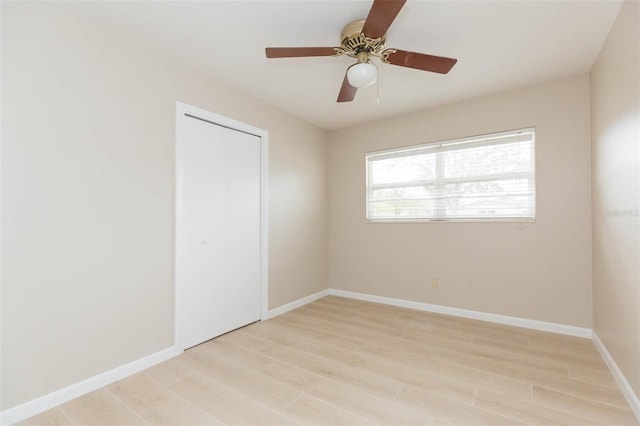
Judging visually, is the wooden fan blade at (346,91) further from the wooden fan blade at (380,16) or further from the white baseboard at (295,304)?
the white baseboard at (295,304)

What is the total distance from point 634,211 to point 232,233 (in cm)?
316

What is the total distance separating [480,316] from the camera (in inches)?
133

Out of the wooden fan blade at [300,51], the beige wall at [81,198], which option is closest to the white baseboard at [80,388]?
the beige wall at [81,198]

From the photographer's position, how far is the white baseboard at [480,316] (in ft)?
9.59

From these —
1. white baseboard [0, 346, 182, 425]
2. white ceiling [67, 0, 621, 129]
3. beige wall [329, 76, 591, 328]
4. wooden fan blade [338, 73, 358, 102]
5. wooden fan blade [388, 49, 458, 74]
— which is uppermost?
white ceiling [67, 0, 621, 129]

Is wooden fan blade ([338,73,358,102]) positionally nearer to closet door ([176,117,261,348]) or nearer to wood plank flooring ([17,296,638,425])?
closet door ([176,117,261,348])

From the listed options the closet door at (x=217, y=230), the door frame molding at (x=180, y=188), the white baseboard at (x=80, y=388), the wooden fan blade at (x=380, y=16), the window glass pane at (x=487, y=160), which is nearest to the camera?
the wooden fan blade at (x=380, y=16)

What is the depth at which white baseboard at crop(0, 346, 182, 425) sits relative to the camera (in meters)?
1.72

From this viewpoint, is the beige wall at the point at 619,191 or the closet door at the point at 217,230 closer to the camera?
the beige wall at the point at 619,191

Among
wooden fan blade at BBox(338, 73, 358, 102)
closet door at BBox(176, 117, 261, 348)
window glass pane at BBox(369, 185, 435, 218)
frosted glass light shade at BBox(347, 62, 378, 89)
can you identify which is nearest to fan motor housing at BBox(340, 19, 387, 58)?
frosted glass light shade at BBox(347, 62, 378, 89)

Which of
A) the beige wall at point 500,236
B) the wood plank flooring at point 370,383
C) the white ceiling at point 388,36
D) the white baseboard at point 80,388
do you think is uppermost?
the white ceiling at point 388,36

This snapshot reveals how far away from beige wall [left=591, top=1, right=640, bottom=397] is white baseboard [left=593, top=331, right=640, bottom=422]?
0.04 metres

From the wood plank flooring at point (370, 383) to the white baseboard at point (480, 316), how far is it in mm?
104

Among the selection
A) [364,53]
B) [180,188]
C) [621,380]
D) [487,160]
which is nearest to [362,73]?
[364,53]
